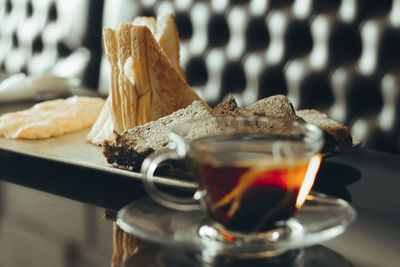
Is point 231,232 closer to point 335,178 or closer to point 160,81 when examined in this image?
point 335,178

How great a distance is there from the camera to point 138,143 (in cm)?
77

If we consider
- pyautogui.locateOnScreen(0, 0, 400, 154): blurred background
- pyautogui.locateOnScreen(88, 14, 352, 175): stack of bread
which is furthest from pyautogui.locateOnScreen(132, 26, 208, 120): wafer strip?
pyautogui.locateOnScreen(0, 0, 400, 154): blurred background

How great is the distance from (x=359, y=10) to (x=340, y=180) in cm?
65

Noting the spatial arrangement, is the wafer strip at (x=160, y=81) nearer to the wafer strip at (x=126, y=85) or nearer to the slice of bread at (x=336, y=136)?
the wafer strip at (x=126, y=85)

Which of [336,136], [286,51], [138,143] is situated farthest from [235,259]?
[286,51]

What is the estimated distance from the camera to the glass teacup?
469 mm

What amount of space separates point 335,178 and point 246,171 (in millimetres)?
373

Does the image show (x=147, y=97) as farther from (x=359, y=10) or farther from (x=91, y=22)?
(x=91, y=22)

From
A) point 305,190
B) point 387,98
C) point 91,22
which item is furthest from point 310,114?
point 91,22

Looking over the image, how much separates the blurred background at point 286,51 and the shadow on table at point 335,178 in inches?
19.7

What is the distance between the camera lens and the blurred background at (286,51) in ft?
4.20

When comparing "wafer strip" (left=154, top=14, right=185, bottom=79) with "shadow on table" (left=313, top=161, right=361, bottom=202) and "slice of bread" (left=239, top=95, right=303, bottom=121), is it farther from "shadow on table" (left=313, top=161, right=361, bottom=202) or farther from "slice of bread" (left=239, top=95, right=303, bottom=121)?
"shadow on table" (left=313, top=161, right=361, bottom=202)

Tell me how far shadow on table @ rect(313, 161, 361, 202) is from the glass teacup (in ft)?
0.72

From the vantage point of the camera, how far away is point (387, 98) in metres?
1.28
